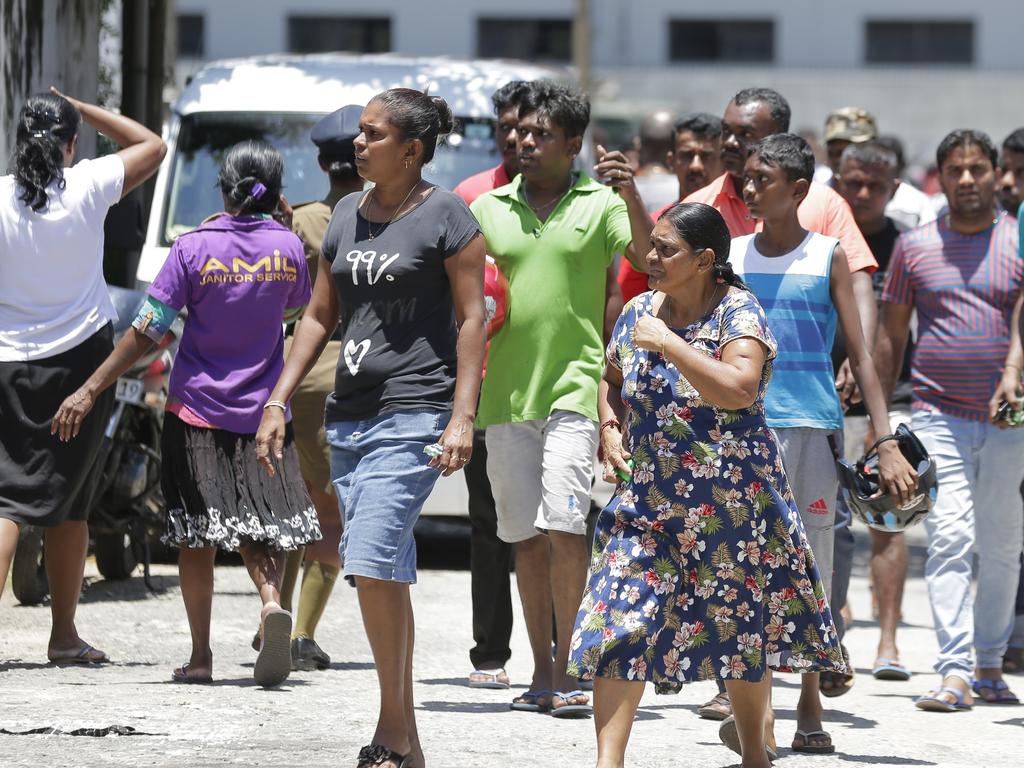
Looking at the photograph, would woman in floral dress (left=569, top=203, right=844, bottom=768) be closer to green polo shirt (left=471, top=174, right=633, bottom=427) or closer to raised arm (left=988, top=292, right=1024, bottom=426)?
green polo shirt (left=471, top=174, right=633, bottom=427)

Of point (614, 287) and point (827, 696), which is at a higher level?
point (614, 287)

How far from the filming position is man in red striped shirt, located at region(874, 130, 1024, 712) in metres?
7.31

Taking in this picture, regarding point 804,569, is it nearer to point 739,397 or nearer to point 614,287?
A: point 739,397

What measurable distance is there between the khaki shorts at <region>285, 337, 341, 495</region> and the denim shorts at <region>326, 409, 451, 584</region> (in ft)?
6.54

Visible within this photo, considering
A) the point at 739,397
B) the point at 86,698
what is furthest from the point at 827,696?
the point at 86,698

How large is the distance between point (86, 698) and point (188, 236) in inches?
67.1

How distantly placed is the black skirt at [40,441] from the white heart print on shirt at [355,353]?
1.91m

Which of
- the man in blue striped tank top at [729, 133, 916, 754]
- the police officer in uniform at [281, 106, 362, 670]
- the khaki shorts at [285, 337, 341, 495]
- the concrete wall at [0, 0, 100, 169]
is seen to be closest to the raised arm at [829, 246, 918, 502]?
the man in blue striped tank top at [729, 133, 916, 754]

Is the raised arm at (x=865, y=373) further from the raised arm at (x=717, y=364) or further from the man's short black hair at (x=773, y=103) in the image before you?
the man's short black hair at (x=773, y=103)

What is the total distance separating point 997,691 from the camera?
7.37 metres

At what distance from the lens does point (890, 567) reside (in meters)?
8.24

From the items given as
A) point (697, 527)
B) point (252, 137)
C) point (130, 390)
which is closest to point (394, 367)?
point (697, 527)

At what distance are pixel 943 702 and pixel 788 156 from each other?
2.15 m

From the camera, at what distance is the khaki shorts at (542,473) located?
6641 mm
